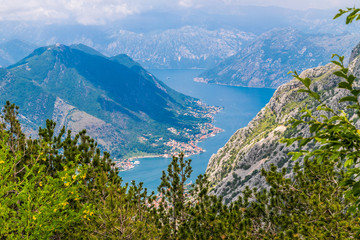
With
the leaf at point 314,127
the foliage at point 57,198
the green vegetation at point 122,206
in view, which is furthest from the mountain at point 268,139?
the leaf at point 314,127

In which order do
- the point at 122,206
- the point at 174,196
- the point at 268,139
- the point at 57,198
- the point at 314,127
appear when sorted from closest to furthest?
the point at 314,127, the point at 57,198, the point at 122,206, the point at 174,196, the point at 268,139

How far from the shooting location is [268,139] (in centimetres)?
10931

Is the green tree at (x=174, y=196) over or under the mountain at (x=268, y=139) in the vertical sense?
under

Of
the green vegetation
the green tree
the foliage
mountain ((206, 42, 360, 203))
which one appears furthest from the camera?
mountain ((206, 42, 360, 203))

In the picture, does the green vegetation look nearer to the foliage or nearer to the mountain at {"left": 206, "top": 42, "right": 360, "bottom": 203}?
the foliage

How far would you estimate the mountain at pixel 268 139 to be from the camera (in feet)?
312

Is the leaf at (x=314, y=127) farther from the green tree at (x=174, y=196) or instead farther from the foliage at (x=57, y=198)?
the green tree at (x=174, y=196)

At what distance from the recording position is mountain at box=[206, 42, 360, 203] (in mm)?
95000

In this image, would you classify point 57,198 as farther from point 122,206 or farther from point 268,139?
point 268,139

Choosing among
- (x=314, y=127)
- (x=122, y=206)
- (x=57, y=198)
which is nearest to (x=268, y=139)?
(x=122, y=206)

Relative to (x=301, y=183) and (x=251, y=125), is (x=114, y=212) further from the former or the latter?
(x=251, y=125)

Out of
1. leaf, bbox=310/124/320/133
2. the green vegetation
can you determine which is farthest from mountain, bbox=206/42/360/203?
leaf, bbox=310/124/320/133

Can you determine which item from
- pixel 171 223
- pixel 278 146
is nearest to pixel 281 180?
pixel 171 223

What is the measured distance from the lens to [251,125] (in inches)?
6280
